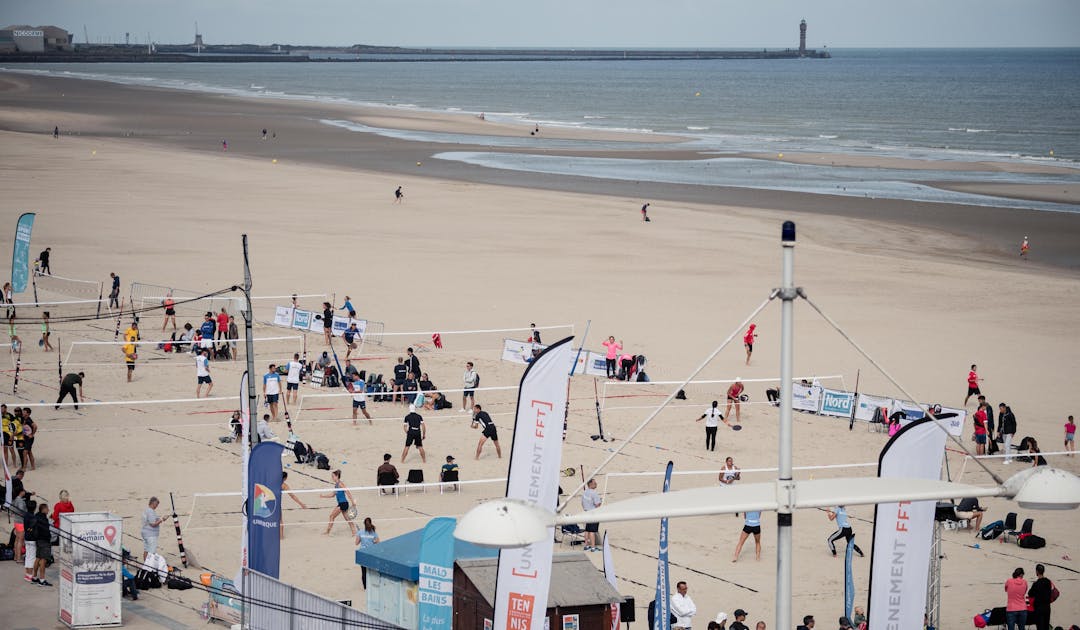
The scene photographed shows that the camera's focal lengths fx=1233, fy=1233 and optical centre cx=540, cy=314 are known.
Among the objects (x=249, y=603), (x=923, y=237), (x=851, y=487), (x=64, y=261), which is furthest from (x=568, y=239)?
(x=851, y=487)

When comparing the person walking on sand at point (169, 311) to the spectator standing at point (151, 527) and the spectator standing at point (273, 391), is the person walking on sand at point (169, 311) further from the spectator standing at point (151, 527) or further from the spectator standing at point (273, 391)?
the spectator standing at point (151, 527)

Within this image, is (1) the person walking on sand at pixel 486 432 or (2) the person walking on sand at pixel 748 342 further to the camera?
(2) the person walking on sand at pixel 748 342

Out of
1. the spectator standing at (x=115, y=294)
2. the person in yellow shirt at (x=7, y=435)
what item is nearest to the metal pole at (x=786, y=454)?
the person in yellow shirt at (x=7, y=435)

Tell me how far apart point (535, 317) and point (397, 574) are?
18.4 meters

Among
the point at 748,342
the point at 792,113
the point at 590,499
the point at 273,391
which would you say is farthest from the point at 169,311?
the point at 792,113

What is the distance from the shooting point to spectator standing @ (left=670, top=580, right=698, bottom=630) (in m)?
14.8

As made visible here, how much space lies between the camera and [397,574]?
15.0m

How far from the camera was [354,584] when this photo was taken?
16.8 metres

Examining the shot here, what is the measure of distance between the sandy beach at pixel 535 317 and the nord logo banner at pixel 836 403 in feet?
0.86

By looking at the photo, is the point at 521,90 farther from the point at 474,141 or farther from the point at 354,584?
the point at 354,584

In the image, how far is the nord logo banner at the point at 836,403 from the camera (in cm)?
2475

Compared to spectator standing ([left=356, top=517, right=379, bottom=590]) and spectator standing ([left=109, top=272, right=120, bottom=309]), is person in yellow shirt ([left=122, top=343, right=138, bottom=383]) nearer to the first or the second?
spectator standing ([left=109, top=272, right=120, bottom=309])

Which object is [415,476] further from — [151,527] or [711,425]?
[711,425]

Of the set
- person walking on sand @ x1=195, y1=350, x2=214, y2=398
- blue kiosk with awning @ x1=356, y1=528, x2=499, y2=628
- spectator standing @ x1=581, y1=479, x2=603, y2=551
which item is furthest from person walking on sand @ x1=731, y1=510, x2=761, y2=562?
person walking on sand @ x1=195, y1=350, x2=214, y2=398
